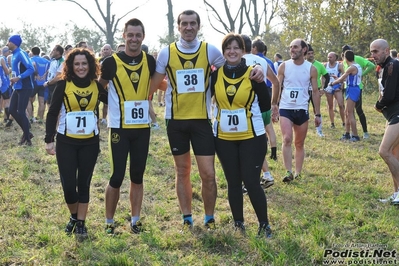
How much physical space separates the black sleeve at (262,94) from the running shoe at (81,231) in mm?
2076

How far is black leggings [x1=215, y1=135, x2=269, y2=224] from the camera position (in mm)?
4547

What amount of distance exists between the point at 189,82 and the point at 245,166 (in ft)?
3.11

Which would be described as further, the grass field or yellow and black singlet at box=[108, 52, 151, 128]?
yellow and black singlet at box=[108, 52, 151, 128]

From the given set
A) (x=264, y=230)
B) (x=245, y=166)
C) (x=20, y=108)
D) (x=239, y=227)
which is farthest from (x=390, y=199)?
(x=20, y=108)

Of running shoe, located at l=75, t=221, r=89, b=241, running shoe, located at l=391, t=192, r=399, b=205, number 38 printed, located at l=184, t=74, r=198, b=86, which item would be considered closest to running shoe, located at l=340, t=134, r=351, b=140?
running shoe, located at l=391, t=192, r=399, b=205

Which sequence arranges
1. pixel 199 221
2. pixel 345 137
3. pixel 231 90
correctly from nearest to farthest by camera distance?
1. pixel 231 90
2. pixel 199 221
3. pixel 345 137

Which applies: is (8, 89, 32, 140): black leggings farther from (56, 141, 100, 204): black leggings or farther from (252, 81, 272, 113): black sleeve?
(252, 81, 272, 113): black sleeve

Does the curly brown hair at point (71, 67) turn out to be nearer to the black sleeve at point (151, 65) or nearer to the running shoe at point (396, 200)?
the black sleeve at point (151, 65)

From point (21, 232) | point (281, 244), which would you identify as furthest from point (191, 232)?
point (21, 232)

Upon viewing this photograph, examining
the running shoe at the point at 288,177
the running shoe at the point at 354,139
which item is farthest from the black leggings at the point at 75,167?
the running shoe at the point at 354,139

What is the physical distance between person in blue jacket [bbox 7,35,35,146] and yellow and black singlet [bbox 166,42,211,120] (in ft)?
19.0

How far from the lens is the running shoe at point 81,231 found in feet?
15.3

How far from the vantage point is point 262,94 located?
15.1ft

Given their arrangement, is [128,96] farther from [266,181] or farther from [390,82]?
[390,82]
